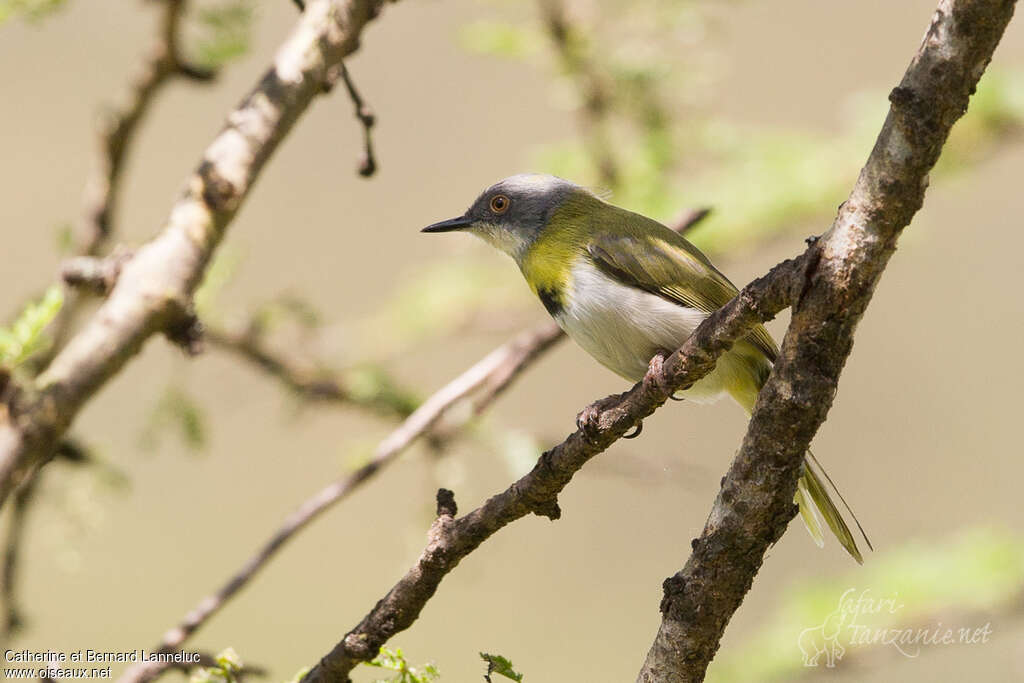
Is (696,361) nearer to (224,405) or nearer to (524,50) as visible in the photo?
(524,50)

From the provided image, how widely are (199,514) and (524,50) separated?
3936 millimetres

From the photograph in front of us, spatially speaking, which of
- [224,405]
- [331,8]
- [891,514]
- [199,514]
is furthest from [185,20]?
[891,514]

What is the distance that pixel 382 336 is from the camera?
13.7 ft

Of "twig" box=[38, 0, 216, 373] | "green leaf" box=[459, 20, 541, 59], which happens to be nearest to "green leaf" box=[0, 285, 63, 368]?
"twig" box=[38, 0, 216, 373]

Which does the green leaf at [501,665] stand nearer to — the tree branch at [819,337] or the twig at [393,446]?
the tree branch at [819,337]

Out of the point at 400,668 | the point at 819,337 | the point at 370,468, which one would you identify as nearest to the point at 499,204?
the point at 370,468

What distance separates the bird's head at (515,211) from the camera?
321cm

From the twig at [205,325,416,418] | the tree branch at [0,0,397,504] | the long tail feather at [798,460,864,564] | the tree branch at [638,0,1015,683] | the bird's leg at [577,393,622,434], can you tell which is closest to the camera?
the tree branch at [638,0,1015,683]

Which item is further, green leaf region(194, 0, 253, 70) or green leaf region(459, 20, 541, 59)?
green leaf region(459, 20, 541, 59)

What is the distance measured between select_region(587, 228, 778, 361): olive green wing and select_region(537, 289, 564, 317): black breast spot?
139 mm

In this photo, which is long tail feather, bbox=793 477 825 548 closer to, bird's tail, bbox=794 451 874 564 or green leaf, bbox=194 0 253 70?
bird's tail, bbox=794 451 874 564

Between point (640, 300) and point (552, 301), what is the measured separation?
0.84 ft

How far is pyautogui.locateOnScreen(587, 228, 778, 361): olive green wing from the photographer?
106 inches

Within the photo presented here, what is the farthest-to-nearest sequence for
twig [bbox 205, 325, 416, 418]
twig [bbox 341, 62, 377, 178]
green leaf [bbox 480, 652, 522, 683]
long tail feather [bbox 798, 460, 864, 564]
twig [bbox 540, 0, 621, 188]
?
1. twig [bbox 540, 0, 621, 188]
2. twig [bbox 205, 325, 416, 418]
3. long tail feather [bbox 798, 460, 864, 564]
4. twig [bbox 341, 62, 377, 178]
5. green leaf [bbox 480, 652, 522, 683]
